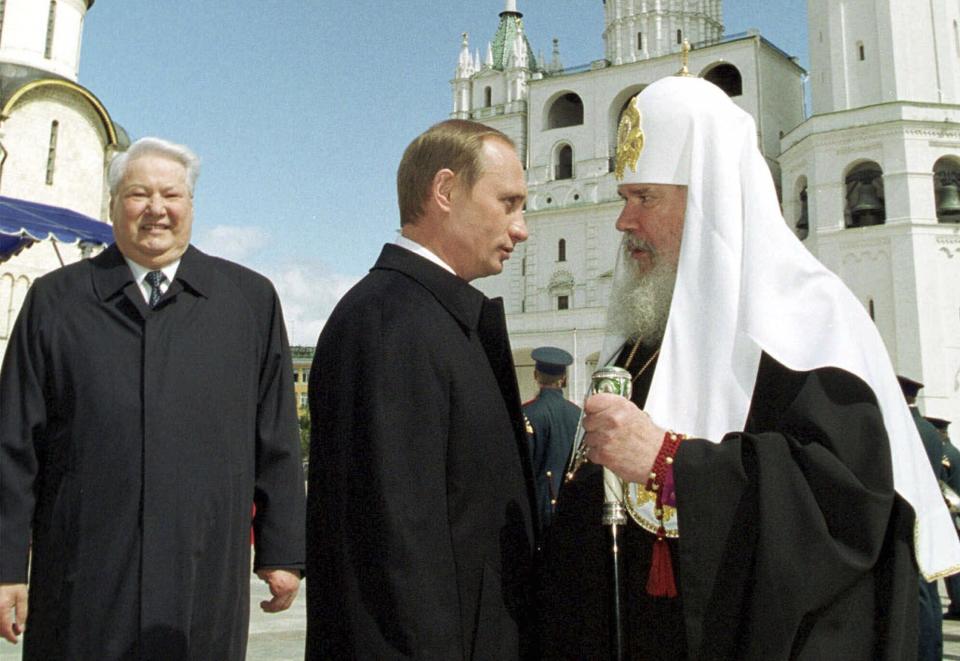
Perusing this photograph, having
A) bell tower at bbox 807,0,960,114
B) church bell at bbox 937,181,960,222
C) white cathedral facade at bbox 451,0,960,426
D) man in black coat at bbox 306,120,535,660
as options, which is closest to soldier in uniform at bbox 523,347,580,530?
man in black coat at bbox 306,120,535,660

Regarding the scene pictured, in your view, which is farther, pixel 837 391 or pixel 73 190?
pixel 73 190

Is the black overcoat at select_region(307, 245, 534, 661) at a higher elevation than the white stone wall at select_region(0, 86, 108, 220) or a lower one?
lower

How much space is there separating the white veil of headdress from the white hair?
5.95 feet

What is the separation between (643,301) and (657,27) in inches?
1806

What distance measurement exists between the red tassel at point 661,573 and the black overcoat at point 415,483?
0.35 metres

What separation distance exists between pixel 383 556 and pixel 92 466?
3.86ft

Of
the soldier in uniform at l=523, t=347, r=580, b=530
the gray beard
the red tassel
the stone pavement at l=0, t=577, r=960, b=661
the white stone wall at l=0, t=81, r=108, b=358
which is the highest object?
the white stone wall at l=0, t=81, r=108, b=358

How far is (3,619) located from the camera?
8.33 feet

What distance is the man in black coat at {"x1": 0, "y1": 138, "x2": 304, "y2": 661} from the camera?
2.50 meters

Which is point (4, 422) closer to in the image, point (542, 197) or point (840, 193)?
point (840, 193)

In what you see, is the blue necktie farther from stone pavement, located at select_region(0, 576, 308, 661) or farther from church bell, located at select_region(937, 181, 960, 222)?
church bell, located at select_region(937, 181, 960, 222)

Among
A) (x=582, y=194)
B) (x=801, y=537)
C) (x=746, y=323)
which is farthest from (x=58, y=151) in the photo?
(x=582, y=194)

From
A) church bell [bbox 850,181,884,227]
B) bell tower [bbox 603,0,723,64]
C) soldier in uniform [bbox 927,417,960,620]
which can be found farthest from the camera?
bell tower [bbox 603,0,723,64]

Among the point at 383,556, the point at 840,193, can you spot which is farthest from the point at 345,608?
the point at 840,193
